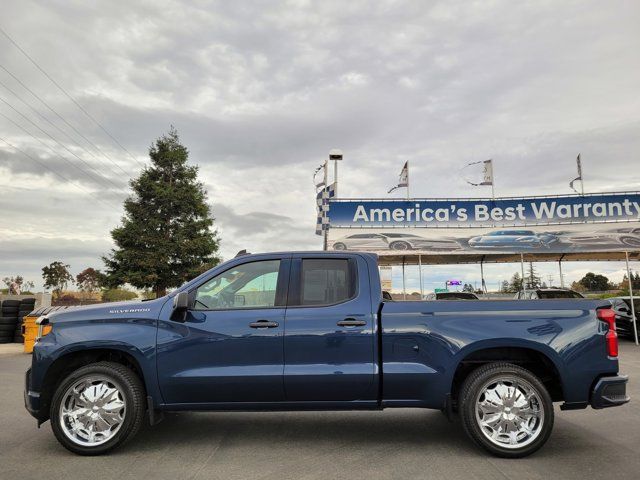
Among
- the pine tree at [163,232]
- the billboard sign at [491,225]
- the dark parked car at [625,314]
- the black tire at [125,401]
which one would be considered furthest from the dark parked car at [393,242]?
the pine tree at [163,232]

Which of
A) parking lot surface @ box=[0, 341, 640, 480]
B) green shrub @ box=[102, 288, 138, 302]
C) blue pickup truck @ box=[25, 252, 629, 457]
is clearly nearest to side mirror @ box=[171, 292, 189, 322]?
blue pickup truck @ box=[25, 252, 629, 457]

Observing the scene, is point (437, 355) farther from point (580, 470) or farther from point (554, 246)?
point (554, 246)

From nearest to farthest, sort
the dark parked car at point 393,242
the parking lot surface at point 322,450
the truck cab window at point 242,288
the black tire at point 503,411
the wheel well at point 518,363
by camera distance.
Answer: the parking lot surface at point 322,450 → the black tire at point 503,411 → the wheel well at point 518,363 → the truck cab window at point 242,288 → the dark parked car at point 393,242

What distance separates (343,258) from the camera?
18.1 feet

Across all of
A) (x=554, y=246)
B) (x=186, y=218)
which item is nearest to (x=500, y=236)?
(x=554, y=246)

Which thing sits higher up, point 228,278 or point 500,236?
point 500,236

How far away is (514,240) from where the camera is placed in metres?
16.6

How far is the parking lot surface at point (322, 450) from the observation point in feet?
14.8

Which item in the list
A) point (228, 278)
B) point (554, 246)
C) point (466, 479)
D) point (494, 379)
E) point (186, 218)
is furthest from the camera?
point (186, 218)

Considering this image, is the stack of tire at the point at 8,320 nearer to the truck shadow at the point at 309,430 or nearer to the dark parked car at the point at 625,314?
the truck shadow at the point at 309,430

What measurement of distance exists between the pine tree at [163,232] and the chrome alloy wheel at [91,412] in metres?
32.3

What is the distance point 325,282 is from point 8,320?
1606cm

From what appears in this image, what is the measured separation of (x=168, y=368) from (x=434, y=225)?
1313 centimetres

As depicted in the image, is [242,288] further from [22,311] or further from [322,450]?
[22,311]
